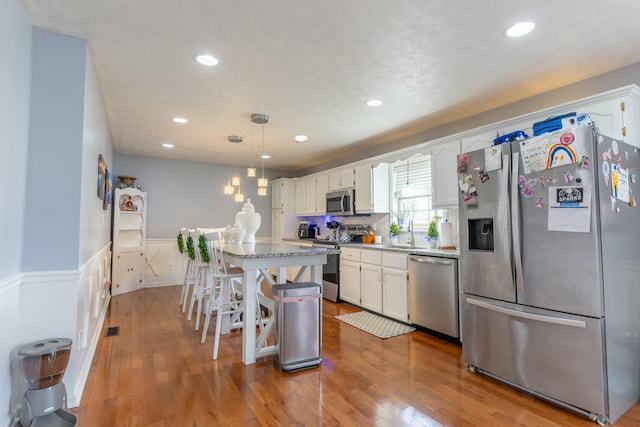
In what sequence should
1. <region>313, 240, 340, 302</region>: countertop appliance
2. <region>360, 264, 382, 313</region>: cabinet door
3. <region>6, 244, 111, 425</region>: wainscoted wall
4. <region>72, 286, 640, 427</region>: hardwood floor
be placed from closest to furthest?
<region>6, 244, 111, 425</region>: wainscoted wall
<region>72, 286, 640, 427</region>: hardwood floor
<region>360, 264, 382, 313</region>: cabinet door
<region>313, 240, 340, 302</region>: countertop appliance

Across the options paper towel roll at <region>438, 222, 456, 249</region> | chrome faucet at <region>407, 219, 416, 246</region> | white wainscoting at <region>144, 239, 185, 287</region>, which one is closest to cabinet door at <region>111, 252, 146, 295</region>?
white wainscoting at <region>144, 239, 185, 287</region>

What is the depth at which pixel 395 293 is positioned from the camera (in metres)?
3.99

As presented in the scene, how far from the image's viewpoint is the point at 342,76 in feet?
9.41

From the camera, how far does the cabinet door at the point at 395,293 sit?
3858 mm

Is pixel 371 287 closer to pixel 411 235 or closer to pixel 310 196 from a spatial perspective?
pixel 411 235

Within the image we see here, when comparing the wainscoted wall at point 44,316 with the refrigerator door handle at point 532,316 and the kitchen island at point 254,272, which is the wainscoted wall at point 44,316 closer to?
the kitchen island at point 254,272

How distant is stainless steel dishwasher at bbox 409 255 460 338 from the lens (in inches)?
130

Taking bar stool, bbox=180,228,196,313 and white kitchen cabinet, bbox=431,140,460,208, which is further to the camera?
bar stool, bbox=180,228,196,313

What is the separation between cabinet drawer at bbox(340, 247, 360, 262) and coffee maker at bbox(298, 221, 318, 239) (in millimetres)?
1878

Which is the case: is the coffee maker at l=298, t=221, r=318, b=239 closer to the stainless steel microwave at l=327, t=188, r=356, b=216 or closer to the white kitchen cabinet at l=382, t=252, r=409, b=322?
the stainless steel microwave at l=327, t=188, r=356, b=216

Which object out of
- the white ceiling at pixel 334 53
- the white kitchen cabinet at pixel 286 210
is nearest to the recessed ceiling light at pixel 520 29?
the white ceiling at pixel 334 53

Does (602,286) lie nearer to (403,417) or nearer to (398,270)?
(403,417)

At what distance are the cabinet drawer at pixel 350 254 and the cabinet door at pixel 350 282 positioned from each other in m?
0.06

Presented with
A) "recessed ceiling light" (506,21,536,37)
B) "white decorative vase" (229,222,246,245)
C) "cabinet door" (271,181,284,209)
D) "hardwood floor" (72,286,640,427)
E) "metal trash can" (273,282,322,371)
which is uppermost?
"recessed ceiling light" (506,21,536,37)
